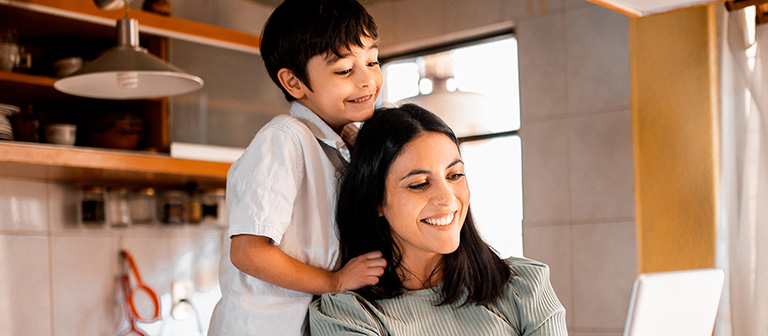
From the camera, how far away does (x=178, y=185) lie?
126 inches

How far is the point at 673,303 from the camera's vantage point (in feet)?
3.36

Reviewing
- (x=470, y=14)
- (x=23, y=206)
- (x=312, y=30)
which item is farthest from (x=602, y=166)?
(x=23, y=206)

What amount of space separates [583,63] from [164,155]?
156 centimetres

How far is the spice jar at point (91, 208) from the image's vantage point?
115 inches


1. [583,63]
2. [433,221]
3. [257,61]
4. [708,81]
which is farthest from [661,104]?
[433,221]

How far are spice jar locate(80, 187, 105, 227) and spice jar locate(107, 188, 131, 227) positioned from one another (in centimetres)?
6

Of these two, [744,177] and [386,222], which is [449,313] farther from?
[744,177]

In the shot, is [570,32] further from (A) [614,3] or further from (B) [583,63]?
(A) [614,3]

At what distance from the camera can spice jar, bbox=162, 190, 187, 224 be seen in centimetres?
316

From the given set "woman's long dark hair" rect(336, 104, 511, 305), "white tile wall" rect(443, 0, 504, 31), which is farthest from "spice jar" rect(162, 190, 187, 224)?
"woman's long dark hair" rect(336, 104, 511, 305)

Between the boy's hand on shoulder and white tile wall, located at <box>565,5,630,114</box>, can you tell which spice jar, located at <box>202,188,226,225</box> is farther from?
the boy's hand on shoulder

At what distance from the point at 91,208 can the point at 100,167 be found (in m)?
0.43

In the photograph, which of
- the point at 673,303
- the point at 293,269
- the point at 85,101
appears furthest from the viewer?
the point at 85,101

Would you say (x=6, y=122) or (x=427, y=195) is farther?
(x=6, y=122)
